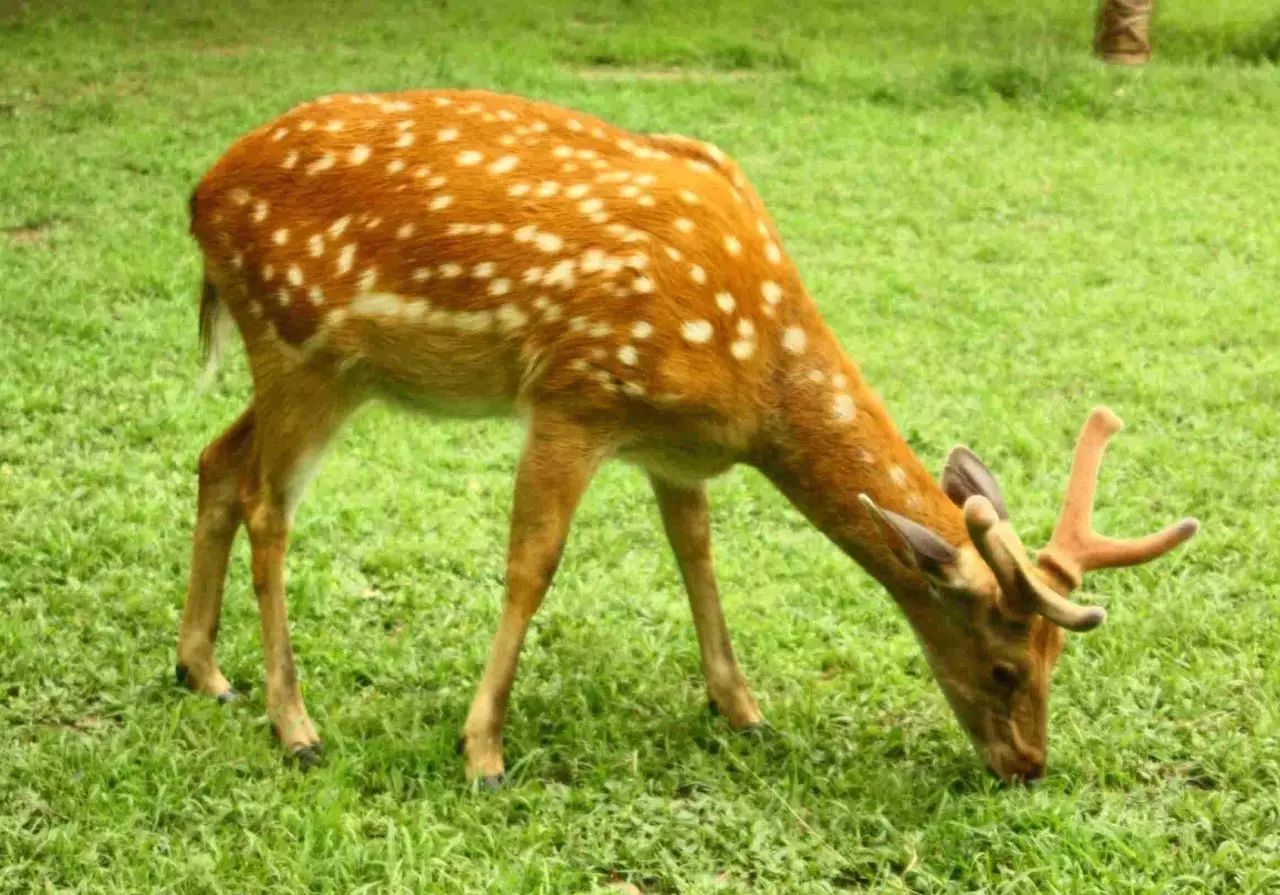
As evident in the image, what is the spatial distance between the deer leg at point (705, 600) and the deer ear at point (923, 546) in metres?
0.74

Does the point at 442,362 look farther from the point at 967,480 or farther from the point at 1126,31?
the point at 1126,31

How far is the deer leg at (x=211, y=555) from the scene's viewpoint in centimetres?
480

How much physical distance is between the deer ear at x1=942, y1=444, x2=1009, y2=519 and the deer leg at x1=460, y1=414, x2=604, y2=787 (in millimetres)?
919

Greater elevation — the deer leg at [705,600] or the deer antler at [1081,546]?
the deer antler at [1081,546]

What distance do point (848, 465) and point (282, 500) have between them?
152cm

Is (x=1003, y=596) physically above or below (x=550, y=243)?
below

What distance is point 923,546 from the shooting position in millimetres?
4078

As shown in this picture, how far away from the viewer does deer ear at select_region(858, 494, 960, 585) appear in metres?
4.08

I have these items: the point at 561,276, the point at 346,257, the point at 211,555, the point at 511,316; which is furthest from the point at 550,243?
the point at 211,555

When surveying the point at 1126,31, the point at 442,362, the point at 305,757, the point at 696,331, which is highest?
the point at 696,331

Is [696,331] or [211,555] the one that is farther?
[211,555]

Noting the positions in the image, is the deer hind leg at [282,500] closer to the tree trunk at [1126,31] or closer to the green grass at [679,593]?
the green grass at [679,593]

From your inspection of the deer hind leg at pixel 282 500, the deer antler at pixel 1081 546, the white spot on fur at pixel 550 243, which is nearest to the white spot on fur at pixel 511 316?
the white spot on fur at pixel 550 243

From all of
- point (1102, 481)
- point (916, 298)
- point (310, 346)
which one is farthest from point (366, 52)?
point (310, 346)
